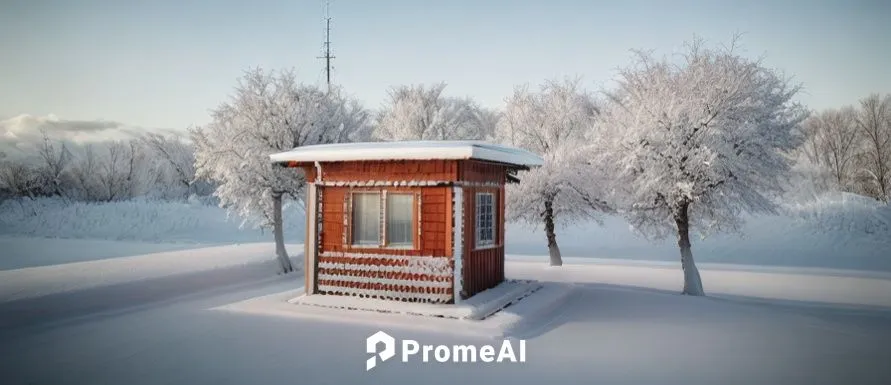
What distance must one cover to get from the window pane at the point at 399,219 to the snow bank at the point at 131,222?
80.1 ft

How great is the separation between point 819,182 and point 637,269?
3602 centimetres

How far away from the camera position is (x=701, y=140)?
15.3 m

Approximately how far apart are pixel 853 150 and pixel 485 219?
52290 mm

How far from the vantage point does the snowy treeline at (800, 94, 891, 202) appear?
44656 millimetres

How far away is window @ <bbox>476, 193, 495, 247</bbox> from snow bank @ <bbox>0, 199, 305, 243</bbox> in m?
24.6

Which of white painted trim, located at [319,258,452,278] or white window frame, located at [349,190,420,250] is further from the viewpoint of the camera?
white window frame, located at [349,190,420,250]

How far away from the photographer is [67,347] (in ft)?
31.8

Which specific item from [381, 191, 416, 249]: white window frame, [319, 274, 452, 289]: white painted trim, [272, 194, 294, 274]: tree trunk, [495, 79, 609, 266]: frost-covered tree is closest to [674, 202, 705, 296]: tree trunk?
[495, 79, 609, 266]: frost-covered tree

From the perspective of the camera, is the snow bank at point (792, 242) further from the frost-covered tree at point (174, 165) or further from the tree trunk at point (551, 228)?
the frost-covered tree at point (174, 165)

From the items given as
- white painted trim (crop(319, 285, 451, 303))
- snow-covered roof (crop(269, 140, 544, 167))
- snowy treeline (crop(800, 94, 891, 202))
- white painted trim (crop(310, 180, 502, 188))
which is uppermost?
snowy treeline (crop(800, 94, 891, 202))

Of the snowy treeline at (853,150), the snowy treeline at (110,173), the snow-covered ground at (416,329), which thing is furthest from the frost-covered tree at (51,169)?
the snowy treeline at (853,150)

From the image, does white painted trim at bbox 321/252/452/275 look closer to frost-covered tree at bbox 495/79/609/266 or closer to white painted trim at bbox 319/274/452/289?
white painted trim at bbox 319/274/452/289

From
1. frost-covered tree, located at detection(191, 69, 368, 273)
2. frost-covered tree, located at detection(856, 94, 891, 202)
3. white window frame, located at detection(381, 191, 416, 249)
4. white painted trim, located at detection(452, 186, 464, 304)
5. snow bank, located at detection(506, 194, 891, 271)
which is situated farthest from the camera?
frost-covered tree, located at detection(856, 94, 891, 202)

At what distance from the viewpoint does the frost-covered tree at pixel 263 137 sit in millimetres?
20188
